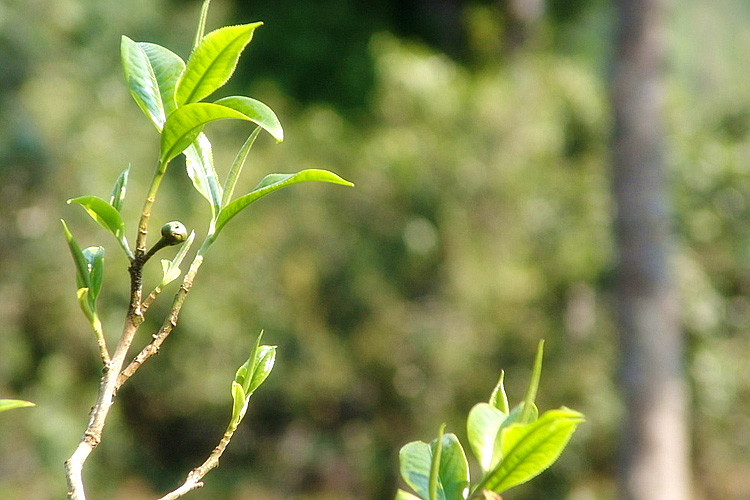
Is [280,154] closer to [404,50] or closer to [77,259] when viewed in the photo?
[404,50]

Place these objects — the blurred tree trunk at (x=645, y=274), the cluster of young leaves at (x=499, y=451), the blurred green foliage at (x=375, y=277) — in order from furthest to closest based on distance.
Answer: the blurred green foliage at (x=375, y=277), the blurred tree trunk at (x=645, y=274), the cluster of young leaves at (x=499, y=451)

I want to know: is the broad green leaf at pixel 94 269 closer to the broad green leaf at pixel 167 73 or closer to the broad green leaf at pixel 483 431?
the broad green leaf at pixel 167 73

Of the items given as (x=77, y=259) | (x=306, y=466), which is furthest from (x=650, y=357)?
(x=77, y=259)

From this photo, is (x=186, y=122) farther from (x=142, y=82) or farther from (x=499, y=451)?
(x=499, y=451)

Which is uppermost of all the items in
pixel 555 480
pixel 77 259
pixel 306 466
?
pixel 77 259

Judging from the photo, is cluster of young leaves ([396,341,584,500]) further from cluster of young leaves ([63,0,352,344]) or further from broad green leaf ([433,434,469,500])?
cluster of young leaves ([63,0,352,344])

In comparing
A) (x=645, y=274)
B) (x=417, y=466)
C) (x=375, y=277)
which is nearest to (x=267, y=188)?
(x=417, y=466)

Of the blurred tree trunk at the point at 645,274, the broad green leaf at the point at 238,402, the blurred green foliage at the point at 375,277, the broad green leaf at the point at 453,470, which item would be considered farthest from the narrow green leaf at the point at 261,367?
the blurred green foliage at the point at 375,277
